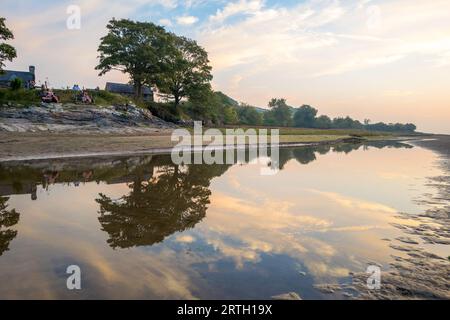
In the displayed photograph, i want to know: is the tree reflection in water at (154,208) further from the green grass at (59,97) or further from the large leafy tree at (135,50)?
the large leafy tree at (135,50)

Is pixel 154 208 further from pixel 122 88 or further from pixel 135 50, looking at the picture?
pixel 122 88

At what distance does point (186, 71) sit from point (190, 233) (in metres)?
64.7

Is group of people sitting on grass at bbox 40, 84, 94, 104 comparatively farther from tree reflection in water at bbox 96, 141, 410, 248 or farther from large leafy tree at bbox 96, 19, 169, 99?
tree reflection in water at bbox 96, 141, 410, 248

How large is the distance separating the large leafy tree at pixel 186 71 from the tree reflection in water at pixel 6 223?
51.3 metres

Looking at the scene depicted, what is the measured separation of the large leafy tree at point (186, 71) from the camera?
2468 inches

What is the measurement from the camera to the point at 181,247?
7.85 metres

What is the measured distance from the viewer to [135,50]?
186ft

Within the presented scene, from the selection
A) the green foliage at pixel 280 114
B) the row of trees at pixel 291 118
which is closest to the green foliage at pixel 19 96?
the row of trees at pixel 291 118

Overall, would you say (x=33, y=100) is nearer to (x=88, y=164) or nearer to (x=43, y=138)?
(x=43, y=138)

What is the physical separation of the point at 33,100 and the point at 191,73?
118 ft

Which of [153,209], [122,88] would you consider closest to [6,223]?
[153,209]

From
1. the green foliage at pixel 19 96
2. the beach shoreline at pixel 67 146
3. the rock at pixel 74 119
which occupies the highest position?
the green foliage at pixel 19 96

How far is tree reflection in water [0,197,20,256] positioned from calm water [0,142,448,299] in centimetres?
5
